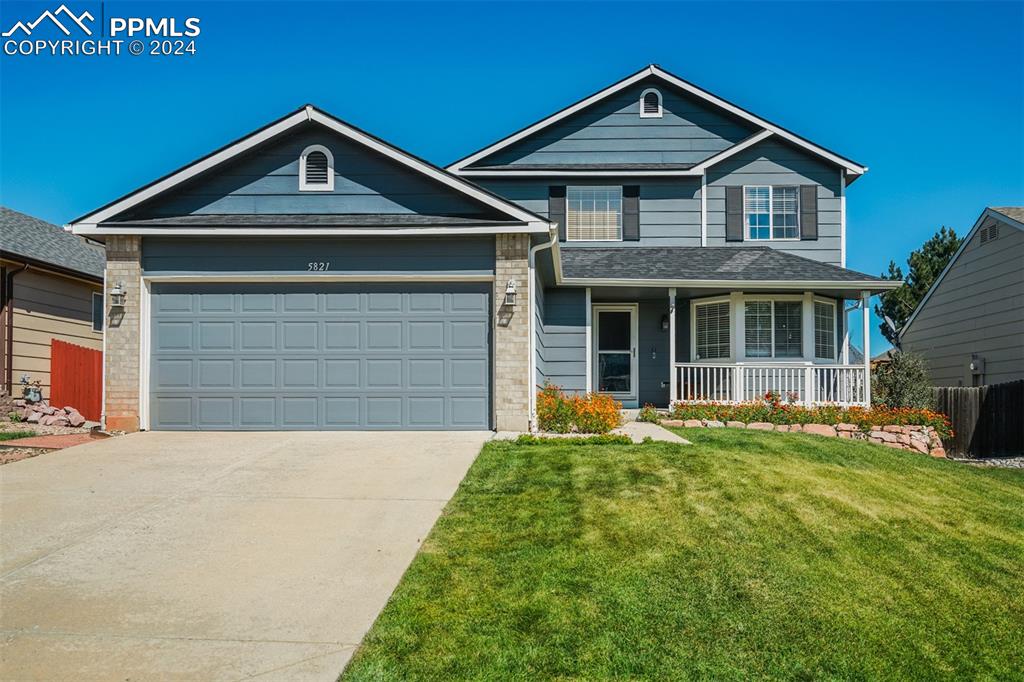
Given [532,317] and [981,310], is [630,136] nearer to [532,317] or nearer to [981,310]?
[532,317]

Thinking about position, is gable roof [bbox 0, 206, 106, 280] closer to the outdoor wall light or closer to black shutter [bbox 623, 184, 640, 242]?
the outdoor wall light

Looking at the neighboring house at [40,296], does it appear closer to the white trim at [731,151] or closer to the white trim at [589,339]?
the white trim at [589,339]

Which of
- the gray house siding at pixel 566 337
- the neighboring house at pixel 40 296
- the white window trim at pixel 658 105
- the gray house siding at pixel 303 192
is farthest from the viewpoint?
the white window trim at pixel 658 105

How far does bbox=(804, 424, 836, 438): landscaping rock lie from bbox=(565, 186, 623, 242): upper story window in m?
6.08

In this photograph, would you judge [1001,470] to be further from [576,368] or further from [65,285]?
[65,285]

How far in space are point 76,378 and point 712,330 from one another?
13362 mm

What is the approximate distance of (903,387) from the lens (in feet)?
57.4

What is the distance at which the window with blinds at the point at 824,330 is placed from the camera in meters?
17.0

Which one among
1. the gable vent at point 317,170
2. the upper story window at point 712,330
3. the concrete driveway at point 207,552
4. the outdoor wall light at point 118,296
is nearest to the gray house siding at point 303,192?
the gable vent at point 317,170

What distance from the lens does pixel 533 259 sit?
494 inches

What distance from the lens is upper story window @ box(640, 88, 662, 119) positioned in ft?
62.0

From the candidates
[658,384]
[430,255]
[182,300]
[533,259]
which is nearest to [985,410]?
[658,384]

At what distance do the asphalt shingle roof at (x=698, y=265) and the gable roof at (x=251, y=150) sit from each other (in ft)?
14.5

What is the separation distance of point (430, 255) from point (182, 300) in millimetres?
3893
